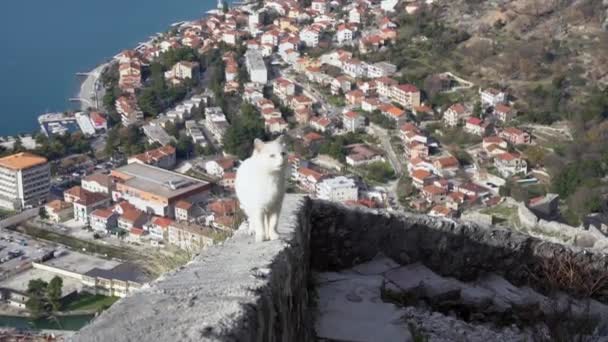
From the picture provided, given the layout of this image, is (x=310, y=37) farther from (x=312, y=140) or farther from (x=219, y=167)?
(x=219, y=167)

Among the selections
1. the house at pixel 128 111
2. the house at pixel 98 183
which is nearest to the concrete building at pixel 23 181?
the house at pixel 98 183

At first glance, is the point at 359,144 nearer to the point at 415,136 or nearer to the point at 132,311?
the point at 415,136

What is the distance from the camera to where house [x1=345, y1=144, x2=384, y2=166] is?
14992 millimetres

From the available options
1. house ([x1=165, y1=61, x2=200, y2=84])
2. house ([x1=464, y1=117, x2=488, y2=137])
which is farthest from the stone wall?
house ([x1=165, y1=61, x2=200, y2=84])

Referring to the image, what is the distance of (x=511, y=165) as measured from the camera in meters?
14.2

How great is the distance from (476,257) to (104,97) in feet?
59.0

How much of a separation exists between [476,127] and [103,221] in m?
7.33

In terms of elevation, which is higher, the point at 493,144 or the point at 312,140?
the point at 493,144

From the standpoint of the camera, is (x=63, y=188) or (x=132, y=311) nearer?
(x=132, y=311)

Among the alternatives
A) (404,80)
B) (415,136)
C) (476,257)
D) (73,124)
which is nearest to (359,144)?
(415,136)

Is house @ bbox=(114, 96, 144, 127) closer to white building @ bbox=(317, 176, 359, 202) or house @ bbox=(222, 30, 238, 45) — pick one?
house @ bbox=(222, 30, 238, 45)

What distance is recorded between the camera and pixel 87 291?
10.1 metres

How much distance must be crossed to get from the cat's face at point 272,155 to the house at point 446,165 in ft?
41.3

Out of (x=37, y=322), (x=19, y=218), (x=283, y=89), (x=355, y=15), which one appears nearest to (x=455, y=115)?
(x=283, y=89)
